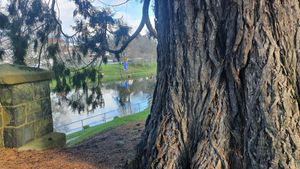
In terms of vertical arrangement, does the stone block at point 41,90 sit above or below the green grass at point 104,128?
above

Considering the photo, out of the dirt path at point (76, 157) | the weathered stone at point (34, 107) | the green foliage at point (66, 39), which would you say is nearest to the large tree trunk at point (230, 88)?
the dirt path at point (76, 157)

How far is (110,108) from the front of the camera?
A: 23.5 metres

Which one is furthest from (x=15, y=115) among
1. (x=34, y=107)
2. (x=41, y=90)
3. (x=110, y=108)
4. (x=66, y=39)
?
(x=110, y=108)

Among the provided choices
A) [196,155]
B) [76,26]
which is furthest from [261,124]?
[76,26]

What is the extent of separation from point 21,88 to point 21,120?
1.27 feet

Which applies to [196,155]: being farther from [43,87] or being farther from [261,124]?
[43,87]

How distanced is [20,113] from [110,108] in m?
19.0

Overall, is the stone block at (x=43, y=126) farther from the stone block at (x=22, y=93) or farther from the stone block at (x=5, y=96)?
the stone block at (x=5, y=96)

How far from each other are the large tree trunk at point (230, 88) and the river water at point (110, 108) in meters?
6.61

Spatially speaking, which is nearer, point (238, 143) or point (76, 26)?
point (238, 143)

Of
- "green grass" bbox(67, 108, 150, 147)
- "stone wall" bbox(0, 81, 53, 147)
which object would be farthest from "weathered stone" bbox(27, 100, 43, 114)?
→ "green grass" bbox(67, 108, 150, 147)

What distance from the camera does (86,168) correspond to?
11.6 feet

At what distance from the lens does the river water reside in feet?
52.4

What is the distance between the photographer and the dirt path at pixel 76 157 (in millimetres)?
3676
